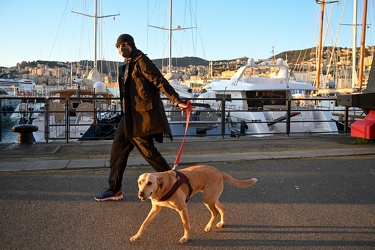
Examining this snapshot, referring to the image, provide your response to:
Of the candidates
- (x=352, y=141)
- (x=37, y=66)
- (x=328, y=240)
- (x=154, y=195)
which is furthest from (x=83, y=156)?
(x=37, y=66)

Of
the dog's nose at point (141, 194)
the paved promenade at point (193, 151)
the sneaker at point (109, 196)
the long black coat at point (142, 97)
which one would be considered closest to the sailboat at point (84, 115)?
the paved promenade at point (193, 151)

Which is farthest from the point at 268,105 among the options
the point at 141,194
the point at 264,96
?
the point at 141,194

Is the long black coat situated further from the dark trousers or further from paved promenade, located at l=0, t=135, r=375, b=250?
paved promenade, located at l=0, t=135, r=375, b=250

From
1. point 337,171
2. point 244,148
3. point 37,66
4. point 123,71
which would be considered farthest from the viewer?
point 37,66

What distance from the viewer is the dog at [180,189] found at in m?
3.49

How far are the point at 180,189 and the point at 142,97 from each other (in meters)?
1.40

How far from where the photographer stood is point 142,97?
4648mm

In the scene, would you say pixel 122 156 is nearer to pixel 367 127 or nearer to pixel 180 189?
pixel 180 189

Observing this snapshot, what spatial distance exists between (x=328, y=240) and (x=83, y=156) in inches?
226

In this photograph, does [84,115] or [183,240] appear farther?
[84,115]

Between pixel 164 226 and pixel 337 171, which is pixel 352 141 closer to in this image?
pixel 337 171

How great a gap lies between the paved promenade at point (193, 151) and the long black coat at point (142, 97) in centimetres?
270

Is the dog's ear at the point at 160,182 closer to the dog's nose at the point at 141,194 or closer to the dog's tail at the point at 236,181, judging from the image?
the dog's nose at the point at 141,194

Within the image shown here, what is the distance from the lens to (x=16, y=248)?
355 centimetres
